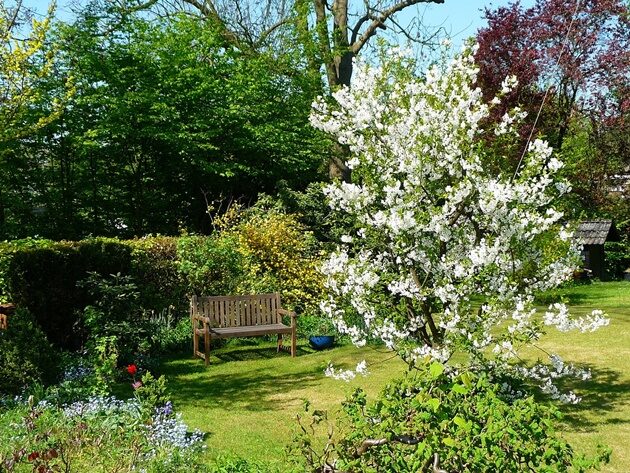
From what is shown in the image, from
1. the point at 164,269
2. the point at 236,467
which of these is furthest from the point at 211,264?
the point at 236,467

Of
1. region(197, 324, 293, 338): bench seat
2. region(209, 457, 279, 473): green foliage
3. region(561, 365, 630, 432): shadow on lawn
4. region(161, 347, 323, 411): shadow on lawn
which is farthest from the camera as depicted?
region(197, 324, 293, 338): bench seat

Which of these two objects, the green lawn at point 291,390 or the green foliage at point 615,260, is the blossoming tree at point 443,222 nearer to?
the green lawn at point 291,390

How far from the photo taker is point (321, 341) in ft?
35.6

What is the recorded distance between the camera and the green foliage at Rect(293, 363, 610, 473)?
2.78m

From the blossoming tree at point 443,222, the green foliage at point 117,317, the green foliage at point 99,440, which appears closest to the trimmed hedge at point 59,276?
the green foliage at point 117,317

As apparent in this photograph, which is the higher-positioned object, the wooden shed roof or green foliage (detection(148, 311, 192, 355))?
the wooden shed roof

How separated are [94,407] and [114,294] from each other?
3181 mm

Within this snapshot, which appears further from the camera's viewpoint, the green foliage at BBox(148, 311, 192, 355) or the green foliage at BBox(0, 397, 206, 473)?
the green foliage at BBox(148, 311, 192, 355)

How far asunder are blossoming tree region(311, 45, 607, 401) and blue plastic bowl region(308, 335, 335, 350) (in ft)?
13.6

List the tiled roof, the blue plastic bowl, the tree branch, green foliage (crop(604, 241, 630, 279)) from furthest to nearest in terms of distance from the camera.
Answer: green foliage (crop(604, 241, 630, 279)) → the tiled roof → the tree branch → the blue plastic bowl

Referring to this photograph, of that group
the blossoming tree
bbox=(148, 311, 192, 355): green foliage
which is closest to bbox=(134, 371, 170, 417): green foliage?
the blossoming tree

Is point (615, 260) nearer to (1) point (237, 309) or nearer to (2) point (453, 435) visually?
(1) point (237, 309)

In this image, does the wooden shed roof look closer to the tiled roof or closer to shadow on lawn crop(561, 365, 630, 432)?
the tiled roof

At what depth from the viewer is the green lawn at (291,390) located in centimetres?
624
